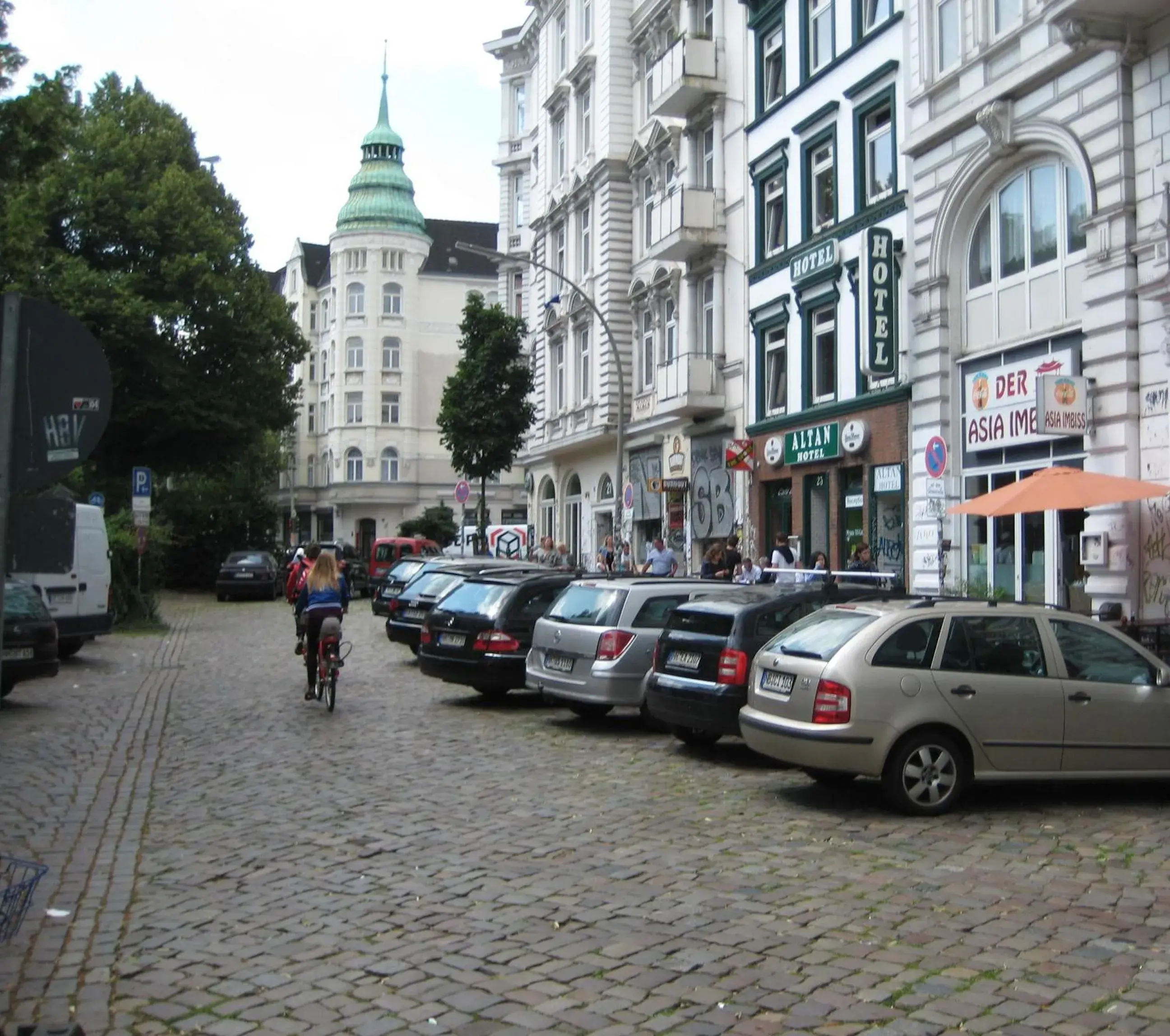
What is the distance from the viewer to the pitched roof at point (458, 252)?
83.1 metres

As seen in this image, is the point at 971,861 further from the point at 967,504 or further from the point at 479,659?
the point at 967,504

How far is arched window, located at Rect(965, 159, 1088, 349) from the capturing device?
759 inches

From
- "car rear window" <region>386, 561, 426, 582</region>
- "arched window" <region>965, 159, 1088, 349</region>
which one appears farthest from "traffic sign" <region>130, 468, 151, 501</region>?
"arched window" <region>965, 159, 1088, 349</region>

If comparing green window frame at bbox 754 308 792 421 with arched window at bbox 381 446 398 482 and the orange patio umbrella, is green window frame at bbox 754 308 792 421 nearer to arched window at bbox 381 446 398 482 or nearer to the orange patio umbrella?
the orange patio umbrella

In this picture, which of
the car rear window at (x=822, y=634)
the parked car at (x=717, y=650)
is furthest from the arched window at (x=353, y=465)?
the car rear window at (x=822, y=634)

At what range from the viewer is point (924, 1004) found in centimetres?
559

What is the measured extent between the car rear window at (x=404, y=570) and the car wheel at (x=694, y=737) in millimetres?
14540

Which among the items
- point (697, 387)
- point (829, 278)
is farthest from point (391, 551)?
point (829, 278)

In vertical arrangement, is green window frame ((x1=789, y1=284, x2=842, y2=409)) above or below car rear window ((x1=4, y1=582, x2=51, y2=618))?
above

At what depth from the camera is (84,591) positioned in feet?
70.9

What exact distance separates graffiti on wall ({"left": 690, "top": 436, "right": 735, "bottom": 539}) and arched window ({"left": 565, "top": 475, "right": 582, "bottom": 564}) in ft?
31.9

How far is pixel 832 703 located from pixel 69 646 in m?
15.6

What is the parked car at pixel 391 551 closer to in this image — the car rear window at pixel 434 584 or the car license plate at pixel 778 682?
the car rear window at pixel 434 584

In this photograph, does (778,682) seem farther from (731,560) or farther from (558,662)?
(731,560)
